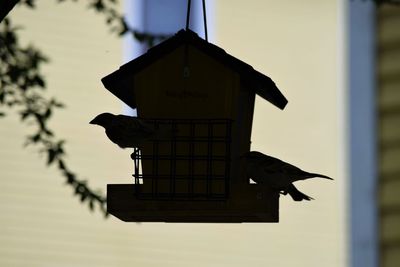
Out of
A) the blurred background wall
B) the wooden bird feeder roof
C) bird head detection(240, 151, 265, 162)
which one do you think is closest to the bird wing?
the wooden bird feeder roof

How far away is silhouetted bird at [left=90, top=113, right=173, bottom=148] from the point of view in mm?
3600

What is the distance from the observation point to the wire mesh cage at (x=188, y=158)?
369cm

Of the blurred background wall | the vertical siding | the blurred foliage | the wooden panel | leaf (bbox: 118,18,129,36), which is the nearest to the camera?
the wooden panel

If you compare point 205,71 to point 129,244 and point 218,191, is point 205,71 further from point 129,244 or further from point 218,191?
point 129,244

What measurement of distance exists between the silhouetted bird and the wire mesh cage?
2 cm

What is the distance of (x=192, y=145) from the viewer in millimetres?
3709

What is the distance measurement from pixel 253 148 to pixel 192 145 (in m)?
4.28

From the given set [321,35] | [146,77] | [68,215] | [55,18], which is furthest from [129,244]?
[146,77]

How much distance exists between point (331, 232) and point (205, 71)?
4.64 meters

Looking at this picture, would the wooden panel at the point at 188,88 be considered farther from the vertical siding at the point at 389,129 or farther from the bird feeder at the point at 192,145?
the vertical siding at the point at 389,129

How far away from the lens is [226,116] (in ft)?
12.4

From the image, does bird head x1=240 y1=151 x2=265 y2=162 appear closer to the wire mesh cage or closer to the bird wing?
the wire mesh cage

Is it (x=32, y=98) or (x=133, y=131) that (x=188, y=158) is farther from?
(x=32, y=98)

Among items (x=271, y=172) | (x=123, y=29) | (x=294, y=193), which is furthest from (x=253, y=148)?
(x=271, y=172)
